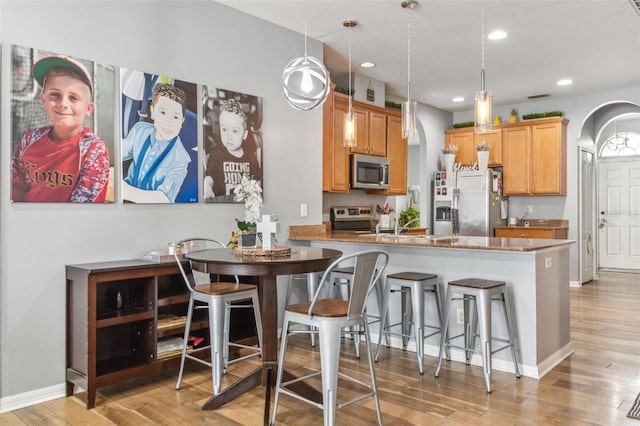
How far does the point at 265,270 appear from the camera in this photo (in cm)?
242

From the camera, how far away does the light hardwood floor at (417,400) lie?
2627mm

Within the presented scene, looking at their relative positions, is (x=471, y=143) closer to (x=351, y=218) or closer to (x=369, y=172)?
(x=369, y=172)

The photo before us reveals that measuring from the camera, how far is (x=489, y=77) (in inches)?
238

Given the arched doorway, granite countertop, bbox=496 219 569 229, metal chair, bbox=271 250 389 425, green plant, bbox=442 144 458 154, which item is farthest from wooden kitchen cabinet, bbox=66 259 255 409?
the arched doorway

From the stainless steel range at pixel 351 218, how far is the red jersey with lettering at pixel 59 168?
3096 millimetres

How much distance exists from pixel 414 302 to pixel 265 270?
1.46 meters

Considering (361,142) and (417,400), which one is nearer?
(417,400)

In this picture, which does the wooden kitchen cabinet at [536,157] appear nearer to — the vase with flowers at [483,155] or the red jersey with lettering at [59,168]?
the vase with flowers at [483,155]

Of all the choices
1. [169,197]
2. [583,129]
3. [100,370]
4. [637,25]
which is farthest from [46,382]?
[583,129]

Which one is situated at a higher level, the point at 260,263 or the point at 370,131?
the point at 370,131

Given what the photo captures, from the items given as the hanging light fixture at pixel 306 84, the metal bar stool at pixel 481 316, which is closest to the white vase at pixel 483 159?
the metal bar stool at pixel 481 316

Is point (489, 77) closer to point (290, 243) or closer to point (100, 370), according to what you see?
point (290, 243)

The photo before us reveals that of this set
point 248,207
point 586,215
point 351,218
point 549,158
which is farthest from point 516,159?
point 248,207

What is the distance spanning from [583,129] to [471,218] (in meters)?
2.19
